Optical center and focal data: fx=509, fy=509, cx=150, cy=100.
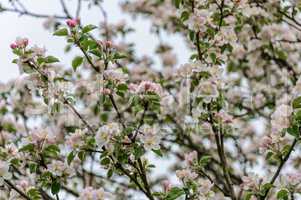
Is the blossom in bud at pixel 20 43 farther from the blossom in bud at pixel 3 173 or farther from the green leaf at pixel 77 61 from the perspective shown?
the blossom in bud at pixel 3 173

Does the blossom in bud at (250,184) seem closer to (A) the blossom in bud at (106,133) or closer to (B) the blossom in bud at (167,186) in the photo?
(B) the blossom in bud at (167,186)

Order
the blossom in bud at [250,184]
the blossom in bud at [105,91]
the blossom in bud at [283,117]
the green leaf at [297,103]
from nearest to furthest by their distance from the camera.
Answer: the green leaf at [297,103] < the blossom in bud at [283,117] < the blossom in bud at [105,91] < the blossom in bud at [250,184]

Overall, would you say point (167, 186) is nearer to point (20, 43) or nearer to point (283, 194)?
point (283, 194)

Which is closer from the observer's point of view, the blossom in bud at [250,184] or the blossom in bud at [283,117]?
the blossom in bud at [283,117]

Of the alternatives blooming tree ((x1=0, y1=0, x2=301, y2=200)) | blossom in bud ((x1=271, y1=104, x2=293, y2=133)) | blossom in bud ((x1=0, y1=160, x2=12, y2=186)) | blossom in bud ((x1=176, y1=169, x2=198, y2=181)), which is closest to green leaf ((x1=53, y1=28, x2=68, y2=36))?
blooming tree ((x1=0, y1=0, x2=301, y2=200))

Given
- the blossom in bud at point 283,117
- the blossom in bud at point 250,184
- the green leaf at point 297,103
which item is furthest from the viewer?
the blossom in bud at point 250,184

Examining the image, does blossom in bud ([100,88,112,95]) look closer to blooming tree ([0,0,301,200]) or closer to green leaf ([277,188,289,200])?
blooming tree ([0,0,301,200])

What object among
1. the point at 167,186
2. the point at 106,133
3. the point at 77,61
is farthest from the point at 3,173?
the point at 167,186

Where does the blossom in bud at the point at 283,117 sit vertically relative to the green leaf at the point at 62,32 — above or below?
below

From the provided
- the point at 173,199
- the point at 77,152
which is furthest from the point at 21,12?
the point at 173,199

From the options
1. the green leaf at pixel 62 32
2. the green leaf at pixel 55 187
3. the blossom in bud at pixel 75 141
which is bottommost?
the green leaf at pixel 55 187

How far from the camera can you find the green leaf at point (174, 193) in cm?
210

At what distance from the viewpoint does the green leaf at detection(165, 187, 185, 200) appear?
2100 mm

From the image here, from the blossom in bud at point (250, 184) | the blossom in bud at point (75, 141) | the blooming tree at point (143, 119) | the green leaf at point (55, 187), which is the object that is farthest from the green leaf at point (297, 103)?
the green leaf at point (55, 187)
